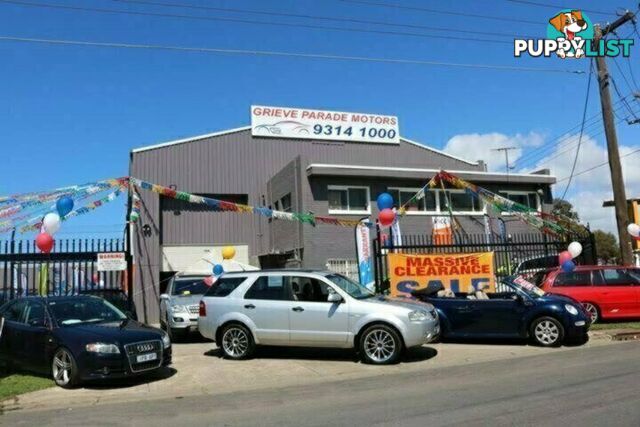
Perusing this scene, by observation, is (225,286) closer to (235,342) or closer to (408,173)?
(235,342)

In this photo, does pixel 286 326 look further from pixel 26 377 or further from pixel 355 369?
pixel 26 377

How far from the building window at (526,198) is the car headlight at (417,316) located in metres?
16.6

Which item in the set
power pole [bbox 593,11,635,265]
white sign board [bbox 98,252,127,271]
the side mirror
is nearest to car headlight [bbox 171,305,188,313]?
white sign board [bbox 98,252,127,271]

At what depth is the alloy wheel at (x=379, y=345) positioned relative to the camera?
1084 cm

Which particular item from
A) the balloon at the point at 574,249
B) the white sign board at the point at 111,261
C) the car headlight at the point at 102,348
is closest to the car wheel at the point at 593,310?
the balloon at the point at 574,249

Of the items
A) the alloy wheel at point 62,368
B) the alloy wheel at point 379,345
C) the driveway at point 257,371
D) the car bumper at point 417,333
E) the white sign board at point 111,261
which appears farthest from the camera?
the white sign board at point 111,261

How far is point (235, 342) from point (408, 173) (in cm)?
1379

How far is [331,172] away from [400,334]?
12188 mm

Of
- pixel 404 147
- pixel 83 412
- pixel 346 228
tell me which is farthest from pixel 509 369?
pixel 404 147

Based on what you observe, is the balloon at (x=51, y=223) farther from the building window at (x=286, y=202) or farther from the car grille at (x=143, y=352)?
the building window at (x=286, y=202)

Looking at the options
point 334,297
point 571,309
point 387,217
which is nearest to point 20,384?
point 334,297

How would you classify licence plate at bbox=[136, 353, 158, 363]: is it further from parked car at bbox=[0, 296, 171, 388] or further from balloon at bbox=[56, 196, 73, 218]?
balloon at bbox=[56, 196, 73, 218]

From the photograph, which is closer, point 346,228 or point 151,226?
point 346,228

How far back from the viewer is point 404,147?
29.9m
